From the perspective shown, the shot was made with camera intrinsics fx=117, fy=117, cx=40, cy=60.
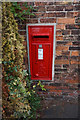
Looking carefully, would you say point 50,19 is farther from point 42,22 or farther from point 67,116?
point 67,116

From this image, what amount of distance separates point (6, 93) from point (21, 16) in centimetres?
174

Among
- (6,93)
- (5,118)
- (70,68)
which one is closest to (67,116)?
(70,68)

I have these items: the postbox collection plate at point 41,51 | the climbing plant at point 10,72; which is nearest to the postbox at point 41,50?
the postbox collection plate at point 41,51

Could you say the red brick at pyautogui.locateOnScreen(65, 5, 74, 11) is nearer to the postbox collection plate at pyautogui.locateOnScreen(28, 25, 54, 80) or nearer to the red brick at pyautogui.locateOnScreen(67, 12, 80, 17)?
the red brick at pyautogui.locateOnScreen(67, 12, 80, 17)

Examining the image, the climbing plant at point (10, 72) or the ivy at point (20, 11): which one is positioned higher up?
the ivy at point (20, 11)

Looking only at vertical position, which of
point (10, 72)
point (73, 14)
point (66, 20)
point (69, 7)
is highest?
point (69, 7)

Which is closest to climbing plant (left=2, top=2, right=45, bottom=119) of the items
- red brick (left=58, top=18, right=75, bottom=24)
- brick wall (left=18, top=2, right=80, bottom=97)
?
brick wall (left=18, top=2, right=80, bottom=97)

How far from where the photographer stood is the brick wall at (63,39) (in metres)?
2.63

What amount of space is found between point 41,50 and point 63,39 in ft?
1.93

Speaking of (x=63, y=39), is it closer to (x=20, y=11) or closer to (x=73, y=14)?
(x=73, y=14)

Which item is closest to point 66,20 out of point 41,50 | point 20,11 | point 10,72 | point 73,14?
point 73,14

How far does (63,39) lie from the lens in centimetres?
280

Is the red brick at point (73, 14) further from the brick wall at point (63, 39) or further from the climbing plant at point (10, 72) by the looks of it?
the climbing plant at point (10, 72)

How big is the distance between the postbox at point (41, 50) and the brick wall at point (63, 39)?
12 cm
